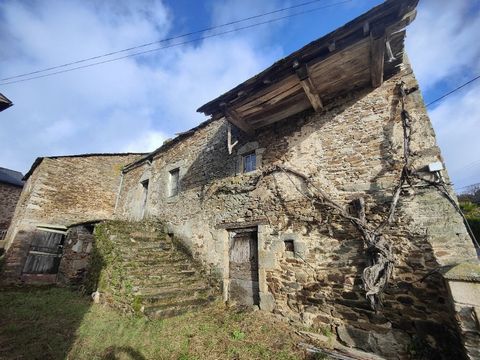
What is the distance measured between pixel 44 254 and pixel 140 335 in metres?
8.62

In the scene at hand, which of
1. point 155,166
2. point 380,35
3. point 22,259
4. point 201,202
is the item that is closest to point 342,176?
point 380,35

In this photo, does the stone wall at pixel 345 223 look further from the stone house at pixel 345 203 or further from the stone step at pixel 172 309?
the stone step at pixel 172 309

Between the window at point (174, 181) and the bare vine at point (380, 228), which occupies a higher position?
the window at point (174, 181)

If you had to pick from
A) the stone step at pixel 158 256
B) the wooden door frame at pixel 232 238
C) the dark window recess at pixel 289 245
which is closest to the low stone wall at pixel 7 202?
the stone step at pixel 158 256

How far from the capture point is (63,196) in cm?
1045

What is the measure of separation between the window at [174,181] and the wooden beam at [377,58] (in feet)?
22.3

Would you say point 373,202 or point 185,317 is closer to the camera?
point 373,202

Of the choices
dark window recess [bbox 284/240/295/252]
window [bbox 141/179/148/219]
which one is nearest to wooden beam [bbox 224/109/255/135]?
dark window recess [bbox 284/240/295/252]

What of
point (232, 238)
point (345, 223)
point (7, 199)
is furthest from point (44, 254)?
point (345, 223)

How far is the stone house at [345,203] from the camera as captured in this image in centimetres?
358

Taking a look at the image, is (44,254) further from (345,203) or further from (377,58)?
(377,58)

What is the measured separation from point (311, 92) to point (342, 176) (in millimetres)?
1912

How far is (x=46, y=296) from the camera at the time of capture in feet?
21.8

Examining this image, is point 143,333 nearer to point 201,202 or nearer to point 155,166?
point 201,202
